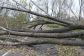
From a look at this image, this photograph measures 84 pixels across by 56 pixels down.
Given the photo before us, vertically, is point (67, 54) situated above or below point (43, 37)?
below

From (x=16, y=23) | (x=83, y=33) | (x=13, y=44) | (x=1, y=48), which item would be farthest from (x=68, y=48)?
(x=16, y=23)

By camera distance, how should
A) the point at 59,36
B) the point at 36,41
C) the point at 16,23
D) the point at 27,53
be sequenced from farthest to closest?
1. the point at 16,23
2. the point at 27,53
3. the point at 36,41
4. the point at 59,36

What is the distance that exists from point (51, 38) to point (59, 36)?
0.59 m

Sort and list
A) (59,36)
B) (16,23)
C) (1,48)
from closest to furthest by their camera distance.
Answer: (59,36)
(1,48)
(16,23)

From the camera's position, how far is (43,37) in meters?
9.77

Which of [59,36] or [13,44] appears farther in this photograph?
[13,44]

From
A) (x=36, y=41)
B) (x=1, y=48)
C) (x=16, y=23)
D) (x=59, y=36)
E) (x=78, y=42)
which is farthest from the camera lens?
(x=16, y=23)

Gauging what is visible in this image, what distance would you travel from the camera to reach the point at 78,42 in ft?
26.4

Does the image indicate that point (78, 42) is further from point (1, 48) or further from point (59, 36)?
point (1, 48)

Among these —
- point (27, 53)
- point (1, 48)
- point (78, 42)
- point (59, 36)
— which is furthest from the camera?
point (1, 48)

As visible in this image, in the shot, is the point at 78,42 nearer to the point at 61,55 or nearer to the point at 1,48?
the point at 61,55

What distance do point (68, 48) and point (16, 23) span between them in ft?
26.9

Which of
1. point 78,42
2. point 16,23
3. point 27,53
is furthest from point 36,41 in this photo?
point 16,23

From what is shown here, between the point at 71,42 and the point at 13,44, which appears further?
the point at 13,44
